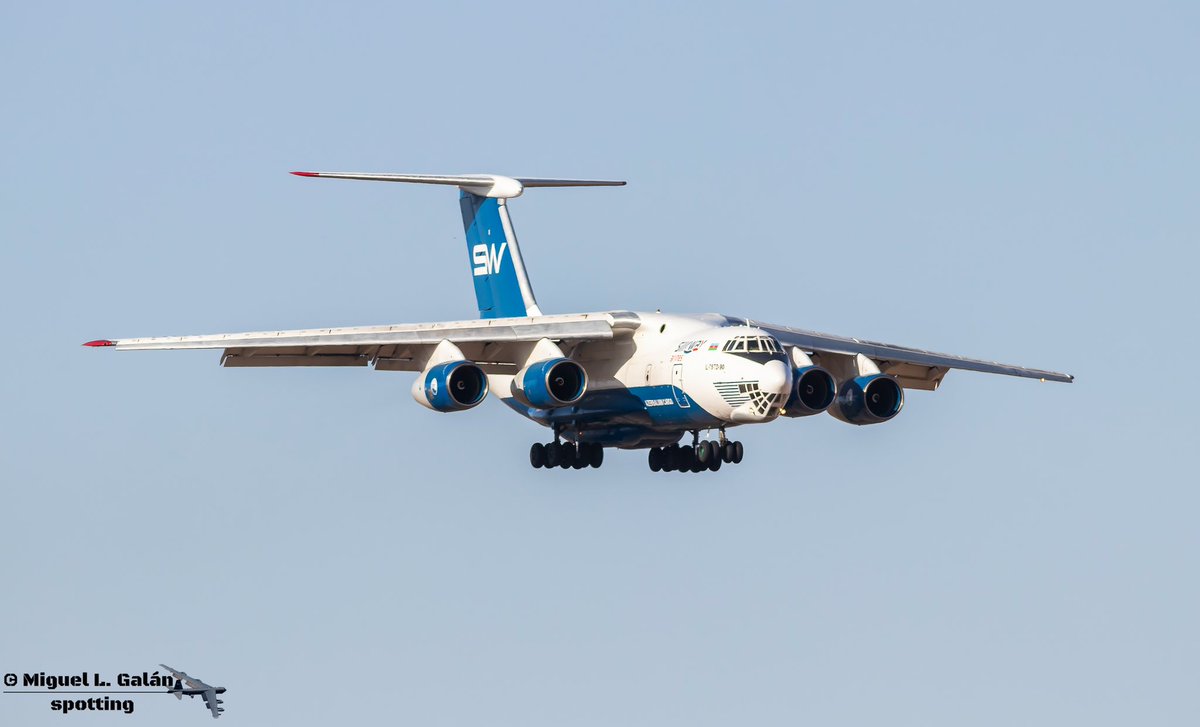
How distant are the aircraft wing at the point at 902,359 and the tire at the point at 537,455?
336 centimetres

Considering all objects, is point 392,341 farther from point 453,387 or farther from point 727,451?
point 727,451

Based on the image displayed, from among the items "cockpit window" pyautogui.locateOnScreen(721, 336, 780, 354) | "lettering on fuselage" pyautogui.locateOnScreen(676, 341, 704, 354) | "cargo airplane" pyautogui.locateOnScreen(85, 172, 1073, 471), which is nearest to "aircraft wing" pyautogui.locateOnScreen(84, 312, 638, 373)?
"cargo airplane" pyautogui.locateOnScreen(85, 172, 1073, 471)

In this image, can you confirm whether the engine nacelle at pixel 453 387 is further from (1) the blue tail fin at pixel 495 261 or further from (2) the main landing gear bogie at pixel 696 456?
(1) the blue tail fin at pixel 495 261

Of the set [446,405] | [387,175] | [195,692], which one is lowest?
[195,692]

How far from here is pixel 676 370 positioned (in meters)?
32.3

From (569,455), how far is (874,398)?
3.98 meters

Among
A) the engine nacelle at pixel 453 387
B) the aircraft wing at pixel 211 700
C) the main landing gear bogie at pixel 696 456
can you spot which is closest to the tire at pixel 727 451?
the main landing gear bogie at pixel 696 456

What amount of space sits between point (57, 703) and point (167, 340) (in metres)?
5.90

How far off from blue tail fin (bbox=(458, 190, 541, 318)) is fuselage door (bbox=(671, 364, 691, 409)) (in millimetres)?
4157

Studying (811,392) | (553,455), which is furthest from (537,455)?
(811,392)

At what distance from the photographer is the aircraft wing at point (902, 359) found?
33594 mm

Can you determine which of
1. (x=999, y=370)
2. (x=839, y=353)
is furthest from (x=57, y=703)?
(x=999, y=370)

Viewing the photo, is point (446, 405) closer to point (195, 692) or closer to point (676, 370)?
point (676, 370)

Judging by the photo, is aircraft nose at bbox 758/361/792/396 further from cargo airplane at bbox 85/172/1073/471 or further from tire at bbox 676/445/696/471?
tire at bbox 676/445/696/471
